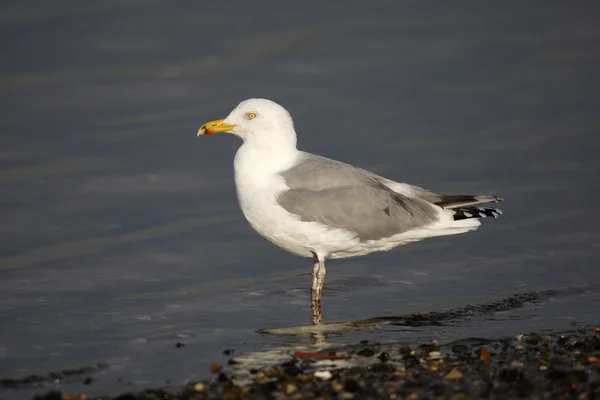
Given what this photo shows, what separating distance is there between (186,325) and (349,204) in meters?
1.90

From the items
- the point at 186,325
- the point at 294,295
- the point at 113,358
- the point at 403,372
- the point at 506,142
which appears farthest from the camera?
the point at 506,142

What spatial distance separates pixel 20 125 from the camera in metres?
15.2

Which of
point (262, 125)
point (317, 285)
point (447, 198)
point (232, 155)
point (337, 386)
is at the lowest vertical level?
point (337, 386)

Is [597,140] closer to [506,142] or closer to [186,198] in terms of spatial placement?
[506,142]

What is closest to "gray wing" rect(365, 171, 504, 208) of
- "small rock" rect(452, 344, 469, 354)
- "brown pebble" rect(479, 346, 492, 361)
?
"small rock" rect(452, 344, 469, 354)

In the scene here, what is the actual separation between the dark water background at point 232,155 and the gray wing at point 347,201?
83 centimetres

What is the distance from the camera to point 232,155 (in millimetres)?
14828

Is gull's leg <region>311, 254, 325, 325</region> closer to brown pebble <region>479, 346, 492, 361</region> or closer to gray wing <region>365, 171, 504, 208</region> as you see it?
gray wing <region>365, 171, 504, 208</region>

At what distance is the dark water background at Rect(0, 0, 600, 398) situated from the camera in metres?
10.3

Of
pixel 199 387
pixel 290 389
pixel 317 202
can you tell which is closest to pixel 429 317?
pixel 317 202

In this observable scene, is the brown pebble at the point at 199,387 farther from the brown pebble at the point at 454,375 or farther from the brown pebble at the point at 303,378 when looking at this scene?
the brown pebble at the point at 454,375

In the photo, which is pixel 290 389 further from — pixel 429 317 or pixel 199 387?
pixel 429 317

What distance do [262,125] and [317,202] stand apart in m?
0.95

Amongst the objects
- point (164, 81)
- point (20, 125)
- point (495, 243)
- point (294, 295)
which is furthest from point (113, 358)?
point (164, 81)
